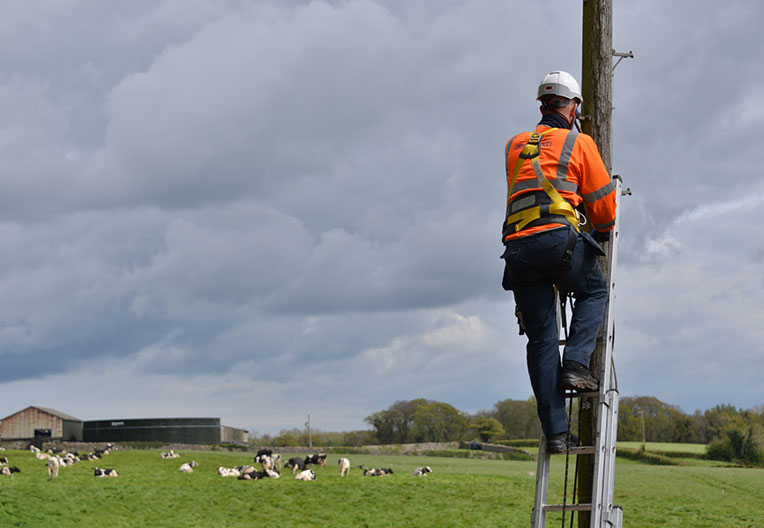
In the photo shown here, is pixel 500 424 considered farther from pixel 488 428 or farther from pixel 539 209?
pixel 539 209

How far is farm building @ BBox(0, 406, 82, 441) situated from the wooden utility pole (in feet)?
211

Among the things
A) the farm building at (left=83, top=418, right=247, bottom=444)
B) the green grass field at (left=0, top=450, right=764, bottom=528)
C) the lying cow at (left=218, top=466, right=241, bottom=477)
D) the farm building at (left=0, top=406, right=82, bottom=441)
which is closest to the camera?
the green grass field at (left=0, top=450, right=764, bottom=528)

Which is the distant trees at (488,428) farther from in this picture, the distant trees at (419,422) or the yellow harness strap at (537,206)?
the yellow harness strap at (537,206)

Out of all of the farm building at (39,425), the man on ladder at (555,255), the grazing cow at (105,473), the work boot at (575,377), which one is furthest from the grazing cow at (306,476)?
the farm building at (39,425)

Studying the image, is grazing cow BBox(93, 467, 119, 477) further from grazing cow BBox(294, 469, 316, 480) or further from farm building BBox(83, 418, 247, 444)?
farm building BBox(83, 418, 247, 444)

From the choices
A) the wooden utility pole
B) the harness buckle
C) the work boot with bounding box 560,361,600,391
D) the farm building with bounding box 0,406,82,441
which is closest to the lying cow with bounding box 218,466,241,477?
the wooden utility pole

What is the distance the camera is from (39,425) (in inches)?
2569

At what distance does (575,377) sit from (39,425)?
6812 centimetres

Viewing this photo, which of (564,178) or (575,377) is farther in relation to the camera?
(564,178)

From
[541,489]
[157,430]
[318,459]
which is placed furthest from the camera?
[157,430]

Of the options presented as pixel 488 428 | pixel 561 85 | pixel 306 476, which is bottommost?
pixel 488 428

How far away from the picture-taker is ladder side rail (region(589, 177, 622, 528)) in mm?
5758

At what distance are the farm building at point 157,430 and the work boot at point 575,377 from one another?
58.5 m

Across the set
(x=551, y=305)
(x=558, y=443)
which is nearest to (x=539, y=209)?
(x=551, y=305)
